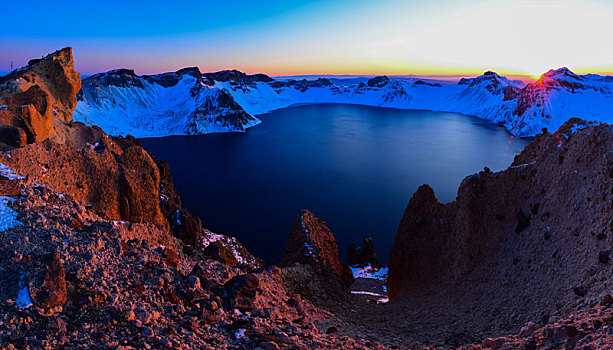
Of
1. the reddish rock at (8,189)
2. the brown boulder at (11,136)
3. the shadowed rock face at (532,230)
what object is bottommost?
the shadowed rock face at (532,230)

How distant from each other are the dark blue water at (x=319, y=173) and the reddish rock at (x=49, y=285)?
38196 millimetres

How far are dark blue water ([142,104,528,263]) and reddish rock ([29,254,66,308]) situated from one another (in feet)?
125

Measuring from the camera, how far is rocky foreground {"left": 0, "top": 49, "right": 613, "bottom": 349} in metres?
5.75

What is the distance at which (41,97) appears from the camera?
1955cm

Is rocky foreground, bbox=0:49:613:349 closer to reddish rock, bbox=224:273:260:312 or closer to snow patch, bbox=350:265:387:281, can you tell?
reddish rock, bbox=224:273:260:312

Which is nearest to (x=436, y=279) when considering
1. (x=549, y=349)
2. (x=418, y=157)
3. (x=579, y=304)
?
(x=579, y=304)

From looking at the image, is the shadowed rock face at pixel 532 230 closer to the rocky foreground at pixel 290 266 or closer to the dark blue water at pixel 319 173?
the rocky foreground at pixel 290 266

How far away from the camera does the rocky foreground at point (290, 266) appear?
575 centimetres

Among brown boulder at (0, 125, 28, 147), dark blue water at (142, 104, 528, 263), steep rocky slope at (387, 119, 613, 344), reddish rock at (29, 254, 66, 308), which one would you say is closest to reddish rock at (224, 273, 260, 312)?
reddish rock at (29, 254, 66, 308)

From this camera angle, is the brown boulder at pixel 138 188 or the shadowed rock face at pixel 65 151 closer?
the shadowed rock face at pixel 65 151

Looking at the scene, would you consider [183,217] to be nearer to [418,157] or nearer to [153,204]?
[153,204]

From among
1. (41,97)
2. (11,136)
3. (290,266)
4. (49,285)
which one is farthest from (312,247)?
(41,97)

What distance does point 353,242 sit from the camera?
46469mm

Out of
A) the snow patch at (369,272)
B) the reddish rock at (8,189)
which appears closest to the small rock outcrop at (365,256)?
the snow patch at (369,272)
